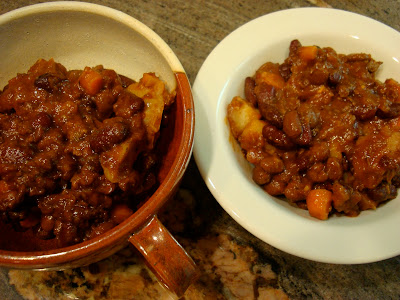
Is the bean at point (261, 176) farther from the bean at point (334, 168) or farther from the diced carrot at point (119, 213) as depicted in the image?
the diced carrot at point (119, 213)

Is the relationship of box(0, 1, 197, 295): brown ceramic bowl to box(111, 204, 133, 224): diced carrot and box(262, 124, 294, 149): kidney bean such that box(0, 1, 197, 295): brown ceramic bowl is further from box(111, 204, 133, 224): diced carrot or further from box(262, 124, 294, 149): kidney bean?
box(262, 124, 294, 149): kidney bean

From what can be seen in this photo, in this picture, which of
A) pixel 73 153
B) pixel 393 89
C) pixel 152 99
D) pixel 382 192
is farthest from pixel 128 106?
pixel 393 89

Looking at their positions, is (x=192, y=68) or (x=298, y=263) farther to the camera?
(x=192, y=68)

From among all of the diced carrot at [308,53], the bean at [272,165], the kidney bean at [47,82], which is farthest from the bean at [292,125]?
the kidney bean at [47,82]

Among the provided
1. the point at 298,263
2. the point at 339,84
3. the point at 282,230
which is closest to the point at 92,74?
the point at 282,230

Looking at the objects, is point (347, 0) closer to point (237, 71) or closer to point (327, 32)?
point (327, 32)

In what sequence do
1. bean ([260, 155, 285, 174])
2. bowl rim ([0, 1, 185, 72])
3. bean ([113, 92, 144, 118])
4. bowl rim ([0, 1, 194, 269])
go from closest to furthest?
bowl rim ([0, 1, 194, 269]) → bean ([113, 92, 144, 118]) → bowl rim ([0, 1, 185, 72]) → bean ([260, 155, 285, 174])

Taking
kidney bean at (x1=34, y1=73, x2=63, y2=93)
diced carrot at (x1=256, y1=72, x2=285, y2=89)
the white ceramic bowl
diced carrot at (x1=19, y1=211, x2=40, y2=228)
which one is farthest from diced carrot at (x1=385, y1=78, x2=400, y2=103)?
diced carrot at (x1=19, y1=211, x2=40, y2=228)
